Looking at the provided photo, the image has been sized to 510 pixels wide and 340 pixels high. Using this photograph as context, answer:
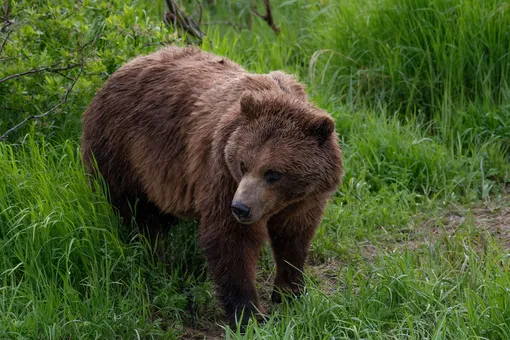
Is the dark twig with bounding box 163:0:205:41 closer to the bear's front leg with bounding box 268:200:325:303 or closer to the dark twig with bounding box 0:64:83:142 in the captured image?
the dark twig with bounding box 0:64:83:142

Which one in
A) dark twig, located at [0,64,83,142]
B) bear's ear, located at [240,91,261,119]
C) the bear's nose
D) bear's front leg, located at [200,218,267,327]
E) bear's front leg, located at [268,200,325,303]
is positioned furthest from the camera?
dark twig, located at [0,64,83,142]

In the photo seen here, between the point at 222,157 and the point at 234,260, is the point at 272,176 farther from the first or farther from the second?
the point at 234,260

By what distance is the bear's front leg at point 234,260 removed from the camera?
4883 mm

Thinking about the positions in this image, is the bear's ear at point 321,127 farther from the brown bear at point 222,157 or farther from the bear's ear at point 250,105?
the bear's ear at point 250,105

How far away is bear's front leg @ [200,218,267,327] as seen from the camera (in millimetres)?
4883

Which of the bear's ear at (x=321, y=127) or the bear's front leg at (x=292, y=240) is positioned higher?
the bear's ear at (x=321, y=127)

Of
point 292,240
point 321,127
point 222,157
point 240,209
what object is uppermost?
point 321,127

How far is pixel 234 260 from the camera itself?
16.1ft

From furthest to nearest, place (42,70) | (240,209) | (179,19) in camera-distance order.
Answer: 1. (179,19)
2. (42,70)
3. (240,209)

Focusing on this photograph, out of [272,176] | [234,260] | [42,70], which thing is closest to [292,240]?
[234,260]

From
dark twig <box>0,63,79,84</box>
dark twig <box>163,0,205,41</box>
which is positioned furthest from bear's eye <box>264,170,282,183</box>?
dark twig <box>163,0,205,41</box>

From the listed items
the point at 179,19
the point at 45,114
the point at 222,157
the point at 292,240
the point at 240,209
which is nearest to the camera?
the point at 240,209

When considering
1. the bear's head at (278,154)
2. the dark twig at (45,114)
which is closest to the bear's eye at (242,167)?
the bear's head at (278,154)

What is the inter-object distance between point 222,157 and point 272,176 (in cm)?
37
